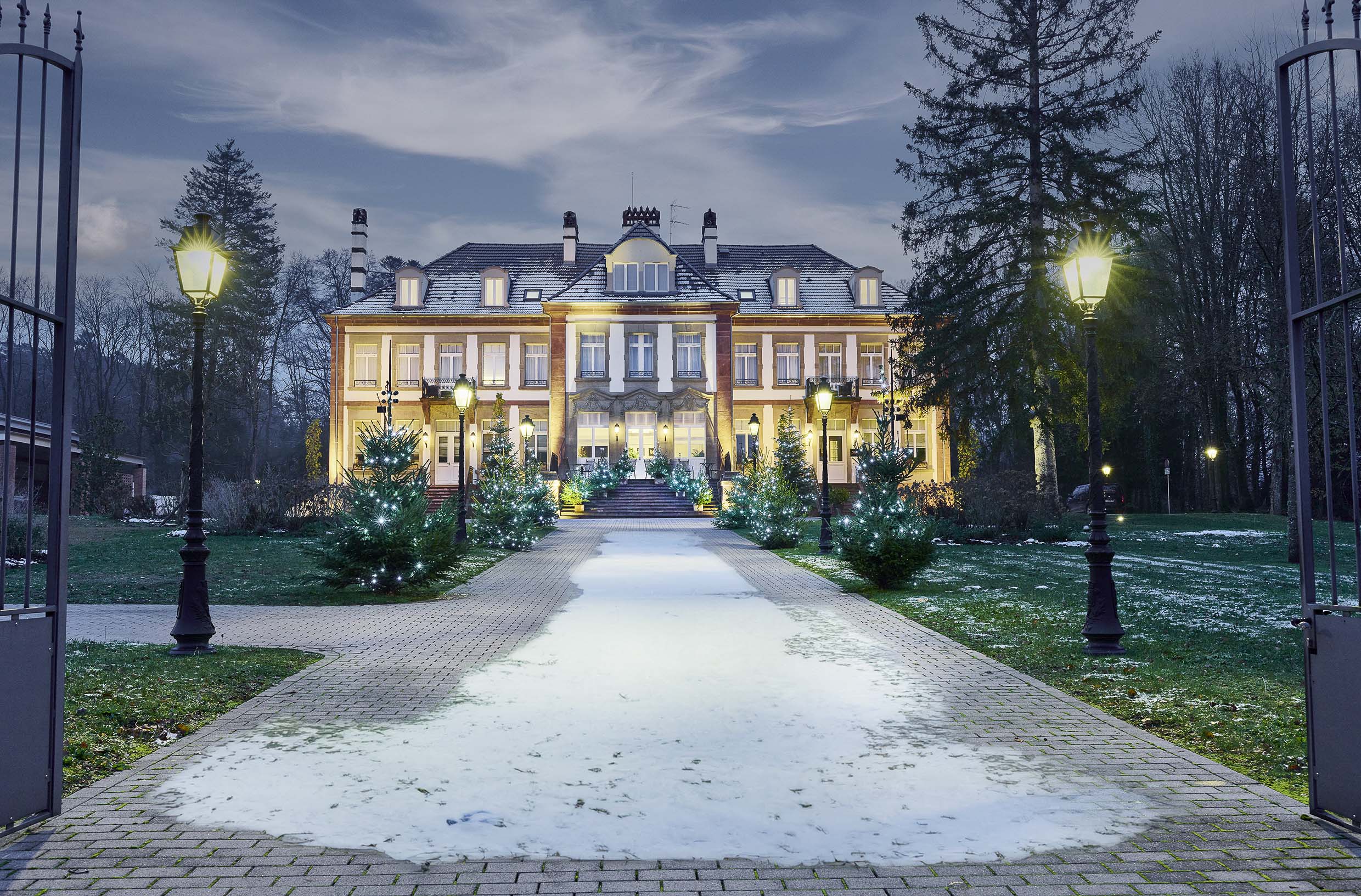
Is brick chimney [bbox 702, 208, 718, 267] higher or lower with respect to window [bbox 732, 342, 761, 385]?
Result: higher

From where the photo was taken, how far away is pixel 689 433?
4503 centimetres

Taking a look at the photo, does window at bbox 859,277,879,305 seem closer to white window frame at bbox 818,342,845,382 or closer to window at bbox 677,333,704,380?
white window frame at bbox 818,342,845,382

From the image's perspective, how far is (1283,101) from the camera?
480 cm

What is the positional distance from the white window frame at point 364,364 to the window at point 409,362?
1.13 meters

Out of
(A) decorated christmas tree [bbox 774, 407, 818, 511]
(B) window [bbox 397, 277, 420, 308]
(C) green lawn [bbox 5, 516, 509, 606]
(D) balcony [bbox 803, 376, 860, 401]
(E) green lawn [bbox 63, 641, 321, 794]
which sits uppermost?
(B) window [bbox 397, 277, 420, 308]

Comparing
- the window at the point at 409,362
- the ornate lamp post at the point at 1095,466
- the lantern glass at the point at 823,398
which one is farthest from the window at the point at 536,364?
the ornate lamp post at the point at 1095,466

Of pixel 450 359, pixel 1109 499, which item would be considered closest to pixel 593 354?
pixel 450 359

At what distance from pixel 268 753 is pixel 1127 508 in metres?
47.4

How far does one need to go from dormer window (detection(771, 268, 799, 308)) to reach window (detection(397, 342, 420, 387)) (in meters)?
18.3

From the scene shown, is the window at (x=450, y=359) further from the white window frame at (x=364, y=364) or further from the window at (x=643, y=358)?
the window at (x=643, y=358)

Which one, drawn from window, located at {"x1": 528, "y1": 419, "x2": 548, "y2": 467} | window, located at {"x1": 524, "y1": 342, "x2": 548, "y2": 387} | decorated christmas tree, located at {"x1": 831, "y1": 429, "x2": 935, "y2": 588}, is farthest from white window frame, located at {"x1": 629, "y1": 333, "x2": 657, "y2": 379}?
decorated christmas tree, located at {"x1": 831, "y1": 429, "x2": 935, "y2": 588}

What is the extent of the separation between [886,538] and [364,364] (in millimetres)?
38409

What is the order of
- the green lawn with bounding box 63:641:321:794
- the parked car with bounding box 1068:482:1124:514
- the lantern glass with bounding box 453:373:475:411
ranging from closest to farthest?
the green lawn with bounding box 63:641:321:794, the lantern glass with bounding box 453:373:475:411, the parked car with bounding box 1068:482:1124:514

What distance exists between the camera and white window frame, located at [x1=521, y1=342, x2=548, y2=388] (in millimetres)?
46688
